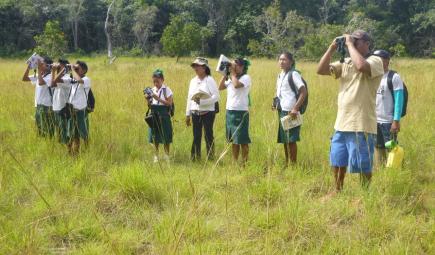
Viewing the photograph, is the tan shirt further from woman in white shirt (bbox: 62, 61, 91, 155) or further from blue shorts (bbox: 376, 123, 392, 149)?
woman in white shirt (bbox: 62, 61, 91, 155)

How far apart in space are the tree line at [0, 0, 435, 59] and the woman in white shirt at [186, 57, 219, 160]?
73.0 feet

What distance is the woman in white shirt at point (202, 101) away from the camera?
5816 mm

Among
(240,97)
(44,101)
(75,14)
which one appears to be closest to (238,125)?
(240,97)

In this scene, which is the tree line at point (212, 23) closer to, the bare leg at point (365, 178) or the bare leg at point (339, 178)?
the bare leg at point (339, 178)

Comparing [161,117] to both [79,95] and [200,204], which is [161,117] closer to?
[79,95]

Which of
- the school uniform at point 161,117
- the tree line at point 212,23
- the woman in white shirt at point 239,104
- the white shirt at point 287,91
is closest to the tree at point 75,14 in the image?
the tree line at point 212,23

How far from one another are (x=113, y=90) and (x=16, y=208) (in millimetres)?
6354

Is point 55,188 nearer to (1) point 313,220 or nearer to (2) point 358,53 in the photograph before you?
(1) point 313,220

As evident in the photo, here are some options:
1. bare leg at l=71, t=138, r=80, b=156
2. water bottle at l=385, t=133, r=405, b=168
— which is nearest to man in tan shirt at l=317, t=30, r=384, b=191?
water bottle at l=385, t=133, r=405, b=168

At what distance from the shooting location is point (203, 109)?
19.4 ft

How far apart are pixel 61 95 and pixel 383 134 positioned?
4130mm

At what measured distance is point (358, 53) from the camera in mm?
3857

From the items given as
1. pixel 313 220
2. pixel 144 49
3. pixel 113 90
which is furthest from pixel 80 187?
pixel 144 49

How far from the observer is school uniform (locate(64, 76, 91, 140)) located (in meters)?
5.66
